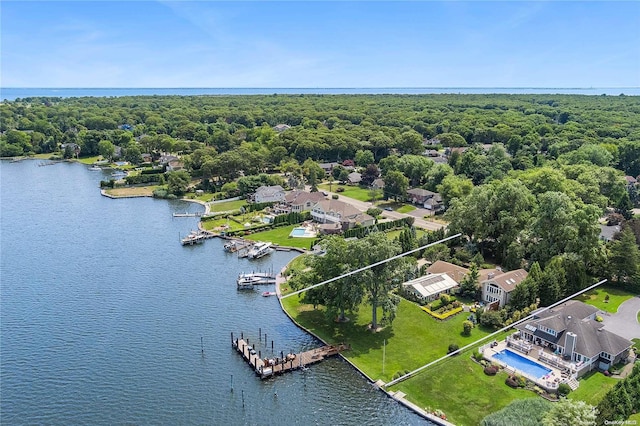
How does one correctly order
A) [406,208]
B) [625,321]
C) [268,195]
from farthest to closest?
[268,195], [406,208], [625,321]

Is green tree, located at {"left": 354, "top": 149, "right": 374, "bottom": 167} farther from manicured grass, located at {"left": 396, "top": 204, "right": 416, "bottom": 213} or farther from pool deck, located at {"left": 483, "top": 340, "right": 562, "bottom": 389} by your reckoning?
pool deck, located at {"left": 483, "top": 340, "right": 562, "bottom": 389}

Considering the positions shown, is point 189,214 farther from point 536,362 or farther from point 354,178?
point 536,362

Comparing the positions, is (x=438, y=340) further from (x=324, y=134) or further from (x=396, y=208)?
(x=324, y=134)

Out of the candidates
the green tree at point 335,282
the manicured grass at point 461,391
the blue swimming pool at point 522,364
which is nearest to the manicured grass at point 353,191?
the green tree at point 335,282

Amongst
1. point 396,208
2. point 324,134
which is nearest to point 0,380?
point 396,208

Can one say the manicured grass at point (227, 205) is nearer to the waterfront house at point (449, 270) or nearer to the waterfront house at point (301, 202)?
the waterfront house at point (301, 202)

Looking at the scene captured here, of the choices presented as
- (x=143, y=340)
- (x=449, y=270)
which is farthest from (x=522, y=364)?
(x=143, y=340)

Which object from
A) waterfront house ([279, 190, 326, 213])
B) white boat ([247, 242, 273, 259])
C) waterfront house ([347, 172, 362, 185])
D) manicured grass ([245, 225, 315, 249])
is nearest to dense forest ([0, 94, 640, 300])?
waterfront house ([347, 172, 362, 185])
